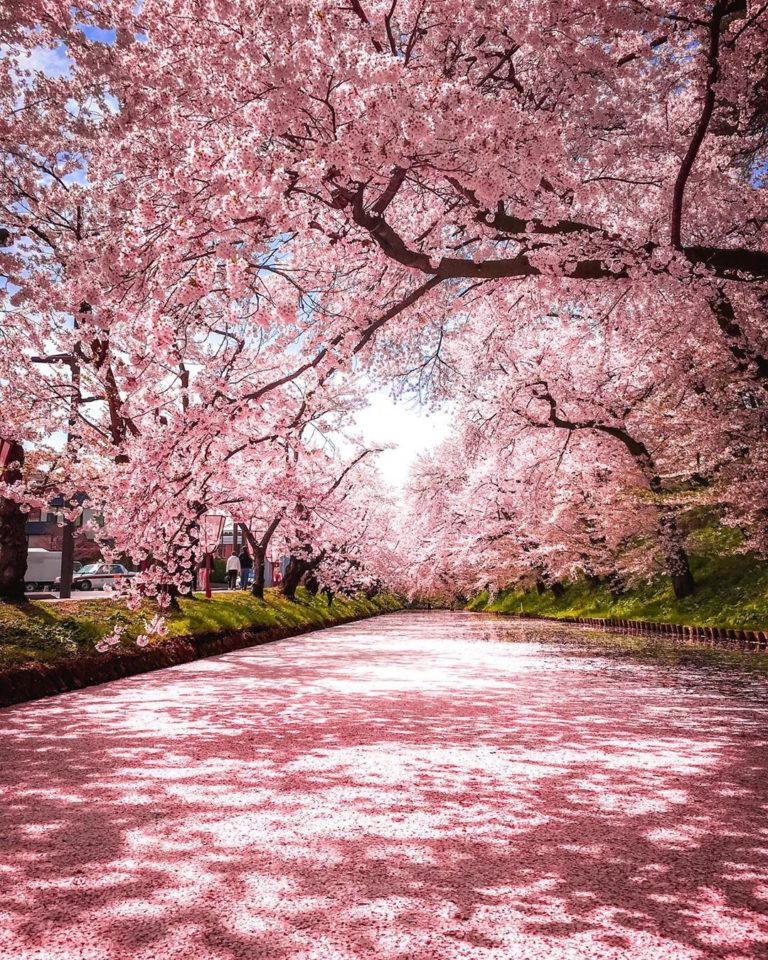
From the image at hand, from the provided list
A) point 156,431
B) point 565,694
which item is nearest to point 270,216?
point 156,431

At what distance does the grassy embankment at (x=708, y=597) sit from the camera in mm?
16484

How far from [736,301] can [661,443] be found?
20.9 ft

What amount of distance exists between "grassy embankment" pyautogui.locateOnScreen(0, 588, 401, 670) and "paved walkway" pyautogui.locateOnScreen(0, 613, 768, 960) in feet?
5.65

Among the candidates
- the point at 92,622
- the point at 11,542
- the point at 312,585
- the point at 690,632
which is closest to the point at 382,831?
Result: the point at 92,622

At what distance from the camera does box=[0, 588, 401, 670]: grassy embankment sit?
8922 millimetres

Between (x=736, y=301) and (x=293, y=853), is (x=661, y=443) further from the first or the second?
(x=293, y=853)

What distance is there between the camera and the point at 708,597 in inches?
736

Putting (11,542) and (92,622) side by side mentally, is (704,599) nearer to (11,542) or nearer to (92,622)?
(92,622)

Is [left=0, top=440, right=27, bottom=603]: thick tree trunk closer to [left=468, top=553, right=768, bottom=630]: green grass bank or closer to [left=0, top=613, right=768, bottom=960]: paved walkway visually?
[left=0, top=613, right=768, bottom=960]: paved walkway

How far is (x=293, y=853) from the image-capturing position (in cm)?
339

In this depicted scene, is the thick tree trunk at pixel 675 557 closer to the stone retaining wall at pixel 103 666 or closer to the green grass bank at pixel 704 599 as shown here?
the green grass bank at pixel 704 599

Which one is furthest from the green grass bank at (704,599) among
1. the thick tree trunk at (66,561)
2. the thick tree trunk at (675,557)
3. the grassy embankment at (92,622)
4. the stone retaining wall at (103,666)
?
the thick tree trunk at (66,561)

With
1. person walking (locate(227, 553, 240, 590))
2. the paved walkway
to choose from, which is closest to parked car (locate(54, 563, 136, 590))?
person walking (locate(227, 553, 240, 590))

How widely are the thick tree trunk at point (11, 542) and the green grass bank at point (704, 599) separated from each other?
14.9 m
